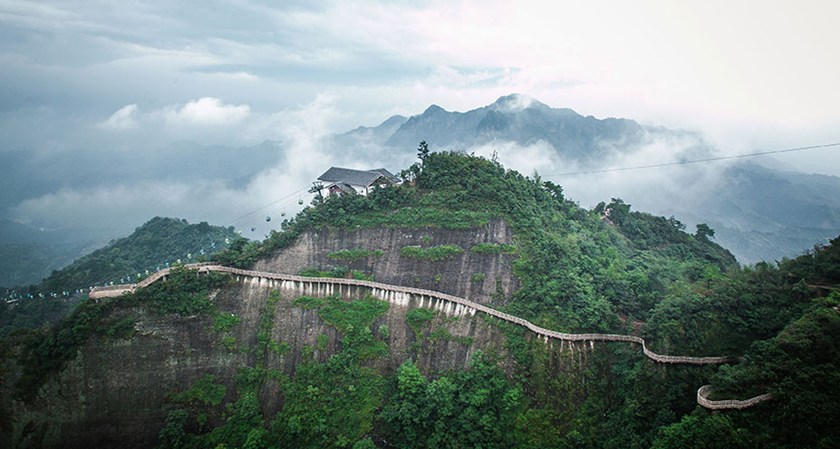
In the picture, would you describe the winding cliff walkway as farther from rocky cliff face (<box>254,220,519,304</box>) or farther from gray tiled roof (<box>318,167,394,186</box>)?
gray tiled roof (<box>318,167,394,186</box>)

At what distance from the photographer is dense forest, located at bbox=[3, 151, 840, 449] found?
84.0ft

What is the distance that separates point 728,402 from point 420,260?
2646 centimetres

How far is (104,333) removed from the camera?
3919 cm

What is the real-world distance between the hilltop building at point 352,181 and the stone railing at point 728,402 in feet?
123

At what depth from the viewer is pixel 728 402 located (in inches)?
1029

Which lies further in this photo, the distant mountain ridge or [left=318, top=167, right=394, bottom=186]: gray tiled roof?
the distant mountain ridge

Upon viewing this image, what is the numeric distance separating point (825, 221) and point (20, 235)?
10918 inches

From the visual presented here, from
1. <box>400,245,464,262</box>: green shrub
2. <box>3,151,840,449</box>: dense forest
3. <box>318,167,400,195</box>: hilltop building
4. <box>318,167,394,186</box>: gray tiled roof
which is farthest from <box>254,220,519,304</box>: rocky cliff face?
<box>318,167,394,186</box>: gray tiled roof

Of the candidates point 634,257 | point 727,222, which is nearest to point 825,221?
point 727,222

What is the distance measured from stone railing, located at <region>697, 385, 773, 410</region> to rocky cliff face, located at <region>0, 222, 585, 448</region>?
948 centimetres

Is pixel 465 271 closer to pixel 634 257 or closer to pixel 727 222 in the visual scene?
pixel 634 257

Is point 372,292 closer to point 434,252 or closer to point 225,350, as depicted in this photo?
point 434,252

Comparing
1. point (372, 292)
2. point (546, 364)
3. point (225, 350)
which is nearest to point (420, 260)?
point (372, 292)

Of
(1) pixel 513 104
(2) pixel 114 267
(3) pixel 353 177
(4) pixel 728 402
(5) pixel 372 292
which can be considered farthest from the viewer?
(1) pixel 513 104
